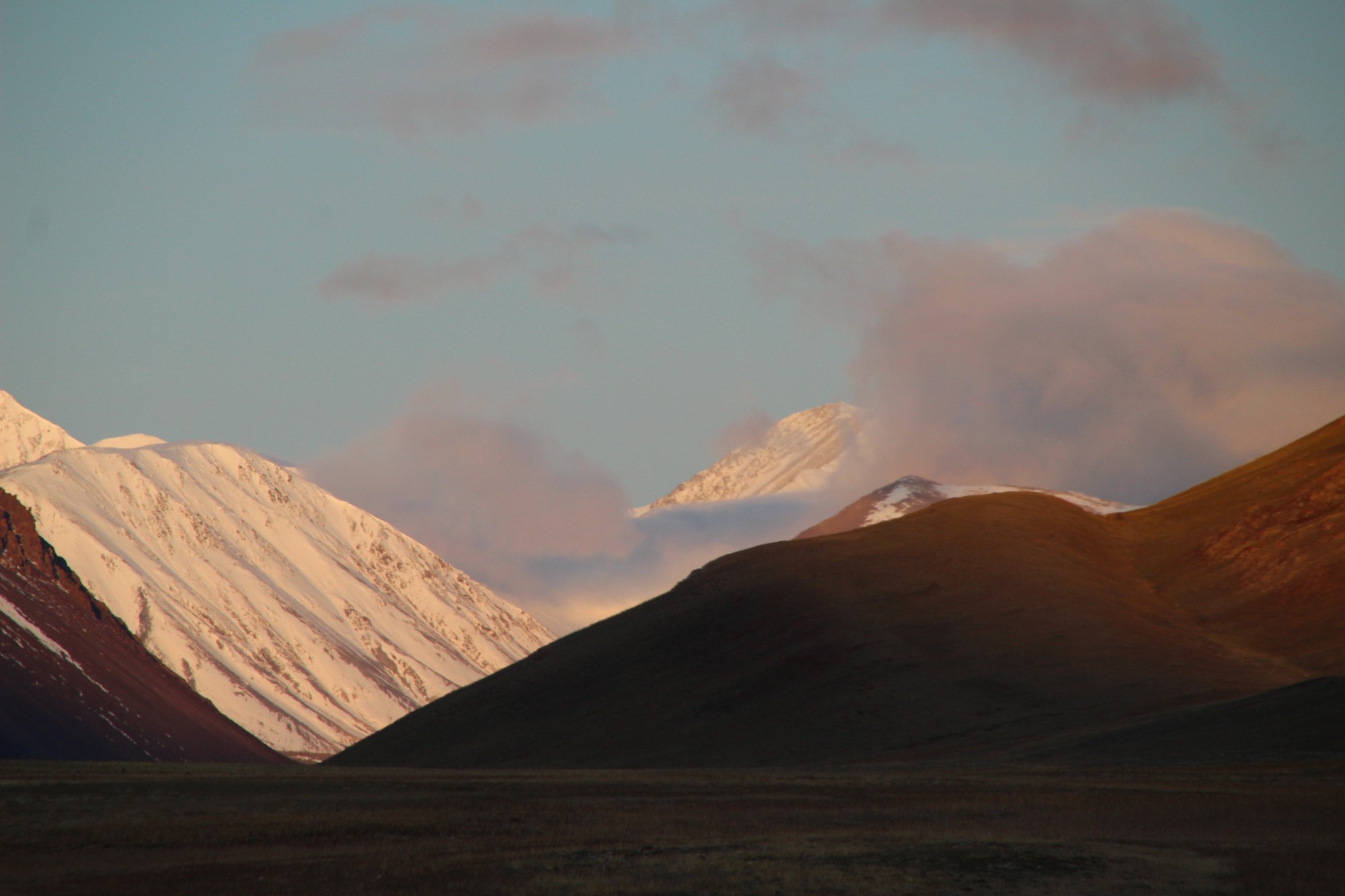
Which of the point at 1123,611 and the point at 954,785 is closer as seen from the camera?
the point at 954,785

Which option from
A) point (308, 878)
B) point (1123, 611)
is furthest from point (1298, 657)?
point (308, 878)

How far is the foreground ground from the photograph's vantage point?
33625mm

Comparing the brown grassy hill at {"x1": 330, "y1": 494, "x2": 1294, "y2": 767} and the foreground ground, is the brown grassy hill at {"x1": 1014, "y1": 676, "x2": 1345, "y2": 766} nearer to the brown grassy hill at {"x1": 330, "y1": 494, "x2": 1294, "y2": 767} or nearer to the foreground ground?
the foreground ground

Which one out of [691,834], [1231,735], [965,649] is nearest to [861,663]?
[965,649]

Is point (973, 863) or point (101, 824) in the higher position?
point (101, 824)

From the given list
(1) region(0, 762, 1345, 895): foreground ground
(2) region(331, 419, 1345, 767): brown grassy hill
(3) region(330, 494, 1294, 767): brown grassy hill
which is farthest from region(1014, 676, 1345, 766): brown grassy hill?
(3) region(330, 494, 1294, 767): brown grassy hill

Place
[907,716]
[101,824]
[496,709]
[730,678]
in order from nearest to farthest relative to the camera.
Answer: [101,824]
[907,716]
[730,678]
[496,709]

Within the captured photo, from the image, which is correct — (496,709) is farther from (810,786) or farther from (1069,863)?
(1069,863)

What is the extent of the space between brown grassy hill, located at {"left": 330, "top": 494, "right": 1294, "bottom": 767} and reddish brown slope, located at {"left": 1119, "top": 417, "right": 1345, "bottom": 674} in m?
3.93

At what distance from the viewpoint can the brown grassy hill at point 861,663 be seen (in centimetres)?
10025

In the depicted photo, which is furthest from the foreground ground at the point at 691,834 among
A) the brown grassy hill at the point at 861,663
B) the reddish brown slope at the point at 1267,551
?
the reddish brown slope at the point at 1267,551

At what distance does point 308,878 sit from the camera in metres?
35.9

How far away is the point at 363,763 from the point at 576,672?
20.9m

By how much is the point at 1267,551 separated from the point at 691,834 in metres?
111
